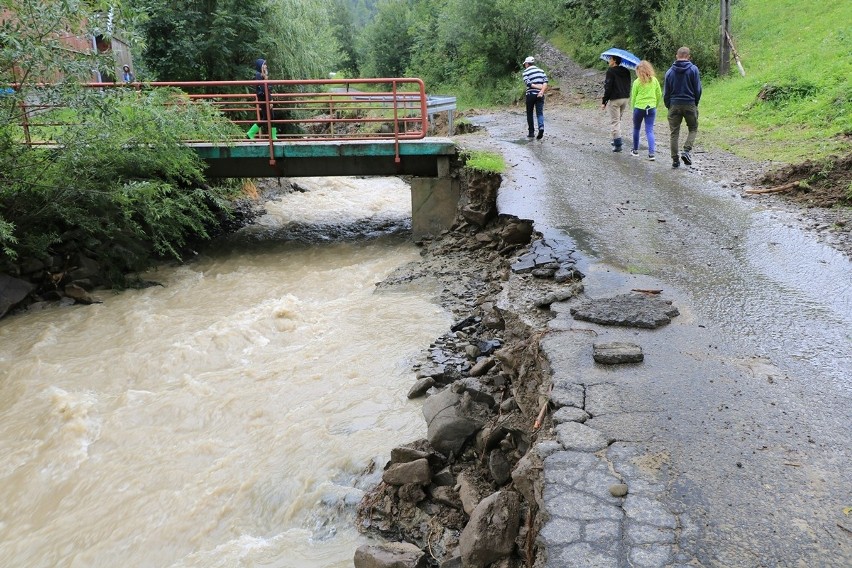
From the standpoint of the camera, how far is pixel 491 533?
11.7 ft

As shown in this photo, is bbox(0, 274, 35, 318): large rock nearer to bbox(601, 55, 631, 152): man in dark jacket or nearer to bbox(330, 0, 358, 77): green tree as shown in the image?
bbox(601, 55, 631, 152): man in dark jacket

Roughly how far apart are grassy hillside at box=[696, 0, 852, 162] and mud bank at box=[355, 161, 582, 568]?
254 inches

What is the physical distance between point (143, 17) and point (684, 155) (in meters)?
8.63

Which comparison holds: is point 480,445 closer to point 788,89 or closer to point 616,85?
point 616,85

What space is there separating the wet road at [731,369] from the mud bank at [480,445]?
0.39 meters

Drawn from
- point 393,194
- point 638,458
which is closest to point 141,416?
point 638,458

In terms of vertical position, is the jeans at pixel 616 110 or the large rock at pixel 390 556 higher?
the jeans at pixel 616 110

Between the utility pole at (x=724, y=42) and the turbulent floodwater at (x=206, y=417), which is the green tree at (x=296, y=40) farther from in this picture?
the utility pole at (x=724, y=42)

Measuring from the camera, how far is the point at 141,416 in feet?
21.6

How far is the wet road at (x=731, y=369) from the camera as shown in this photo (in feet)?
9.95

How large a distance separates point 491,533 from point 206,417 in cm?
385

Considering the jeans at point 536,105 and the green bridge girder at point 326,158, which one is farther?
the jeans at point 536,105

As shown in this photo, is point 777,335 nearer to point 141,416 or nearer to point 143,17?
point 141,416

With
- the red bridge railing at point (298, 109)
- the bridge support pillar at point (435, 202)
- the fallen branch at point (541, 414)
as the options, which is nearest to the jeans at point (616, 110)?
the bridge support pillar at point (435, 202)
